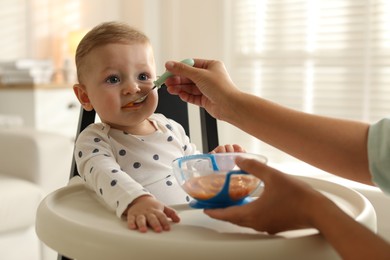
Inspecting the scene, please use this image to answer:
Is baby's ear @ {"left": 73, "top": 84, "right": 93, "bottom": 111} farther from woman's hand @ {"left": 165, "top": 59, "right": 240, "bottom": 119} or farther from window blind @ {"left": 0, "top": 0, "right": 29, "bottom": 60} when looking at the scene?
window blind @ {"left": 0, "top": 0, "right": 29, "bottom": 60}

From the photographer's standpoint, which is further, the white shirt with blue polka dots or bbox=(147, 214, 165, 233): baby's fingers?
the white shirt with blue polka dots

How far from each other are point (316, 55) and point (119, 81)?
2192 mm

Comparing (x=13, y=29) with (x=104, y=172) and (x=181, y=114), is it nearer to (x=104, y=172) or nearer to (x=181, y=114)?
(x=181, y=114)

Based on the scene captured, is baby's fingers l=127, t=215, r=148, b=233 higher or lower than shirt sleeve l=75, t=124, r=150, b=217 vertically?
lower

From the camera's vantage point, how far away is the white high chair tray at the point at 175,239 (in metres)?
0.80

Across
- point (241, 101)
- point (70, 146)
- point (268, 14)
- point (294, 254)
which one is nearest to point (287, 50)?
point (268, 14)

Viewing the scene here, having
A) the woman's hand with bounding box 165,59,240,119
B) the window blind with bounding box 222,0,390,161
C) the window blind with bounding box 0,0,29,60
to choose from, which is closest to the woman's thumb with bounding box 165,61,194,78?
the woman's hand with bounding box 165,59,240,119

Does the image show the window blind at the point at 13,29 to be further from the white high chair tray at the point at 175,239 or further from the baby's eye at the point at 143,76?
the white high chair tray at the point at 175,239

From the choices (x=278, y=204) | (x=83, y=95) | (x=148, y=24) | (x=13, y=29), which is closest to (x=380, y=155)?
(x=278, y=204)

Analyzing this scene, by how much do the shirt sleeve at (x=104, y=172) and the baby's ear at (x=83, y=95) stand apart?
0.10 metres

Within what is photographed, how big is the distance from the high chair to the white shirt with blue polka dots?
7 centimetres

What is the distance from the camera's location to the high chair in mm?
800

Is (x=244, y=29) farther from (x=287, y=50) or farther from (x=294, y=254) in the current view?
(x=294, y=254)

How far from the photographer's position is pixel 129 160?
3.92 ft
